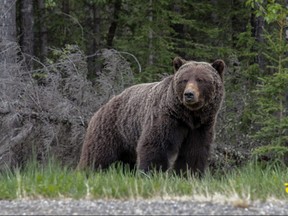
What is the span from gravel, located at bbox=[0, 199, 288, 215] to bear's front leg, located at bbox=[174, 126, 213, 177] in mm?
3429

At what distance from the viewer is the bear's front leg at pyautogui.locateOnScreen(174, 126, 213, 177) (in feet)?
30.9

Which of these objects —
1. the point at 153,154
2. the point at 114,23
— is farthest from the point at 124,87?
the point at 114,23

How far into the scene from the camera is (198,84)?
9.11m

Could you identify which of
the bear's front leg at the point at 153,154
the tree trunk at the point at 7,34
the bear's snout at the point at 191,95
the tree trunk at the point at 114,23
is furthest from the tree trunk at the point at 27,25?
the bear's snout at the point at 191,95

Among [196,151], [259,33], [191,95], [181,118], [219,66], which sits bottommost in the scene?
[196,151]

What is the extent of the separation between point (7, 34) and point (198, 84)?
790cm

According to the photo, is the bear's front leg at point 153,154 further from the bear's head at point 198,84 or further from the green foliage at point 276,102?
the green foliage at point 276,102

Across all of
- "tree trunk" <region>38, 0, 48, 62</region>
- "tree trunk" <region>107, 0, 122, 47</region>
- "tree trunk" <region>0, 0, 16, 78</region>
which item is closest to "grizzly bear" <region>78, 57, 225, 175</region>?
"tree trunk" <region>0, 0, 16, 78</region>

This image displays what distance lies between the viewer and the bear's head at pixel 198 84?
8945 millimetres

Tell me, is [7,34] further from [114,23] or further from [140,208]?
[140,208]

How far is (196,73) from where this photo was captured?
922cm

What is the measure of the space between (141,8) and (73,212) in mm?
14730

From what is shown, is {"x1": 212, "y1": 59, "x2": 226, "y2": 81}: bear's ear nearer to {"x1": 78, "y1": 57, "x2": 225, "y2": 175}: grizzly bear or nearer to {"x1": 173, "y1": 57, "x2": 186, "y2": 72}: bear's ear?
{"x1": 78, "y1": 57, "x2": 225, "y2": 175}: grizzly bear

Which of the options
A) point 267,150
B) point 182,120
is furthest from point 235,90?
point 182,120
